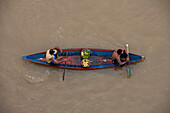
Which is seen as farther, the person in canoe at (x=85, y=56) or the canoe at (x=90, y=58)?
the canoe at (x=90, y=58)

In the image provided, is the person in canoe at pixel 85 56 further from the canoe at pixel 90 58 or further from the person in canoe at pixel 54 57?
the person in canoe at pixel 54 57

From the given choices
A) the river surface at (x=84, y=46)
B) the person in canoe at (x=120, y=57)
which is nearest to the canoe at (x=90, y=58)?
the person in canoe at (x=120, y=57)

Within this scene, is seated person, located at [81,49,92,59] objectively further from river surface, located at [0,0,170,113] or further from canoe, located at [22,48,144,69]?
river surface, located at [0,0,170,113]

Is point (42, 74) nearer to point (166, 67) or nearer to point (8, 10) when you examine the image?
point (8, 10)

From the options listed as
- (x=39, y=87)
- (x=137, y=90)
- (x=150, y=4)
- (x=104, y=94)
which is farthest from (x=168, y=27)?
(x=39, y=87)

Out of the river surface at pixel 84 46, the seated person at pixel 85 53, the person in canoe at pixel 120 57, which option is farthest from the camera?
the river surface at pixel 84 46

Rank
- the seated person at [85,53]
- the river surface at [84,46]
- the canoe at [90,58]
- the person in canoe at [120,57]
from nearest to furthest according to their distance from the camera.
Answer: the person in canoe at [120,57]
the seated person at [85,53]
the canoe at [90,58]
the river surface at [84,46]

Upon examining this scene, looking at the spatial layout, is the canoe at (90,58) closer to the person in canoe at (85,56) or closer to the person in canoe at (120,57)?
the person in canoe at (85,56)
